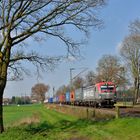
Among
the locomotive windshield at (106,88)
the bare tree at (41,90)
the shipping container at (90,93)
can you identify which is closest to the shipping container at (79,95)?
the shipping container at (90,93)

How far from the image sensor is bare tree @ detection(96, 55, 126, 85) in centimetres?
10225

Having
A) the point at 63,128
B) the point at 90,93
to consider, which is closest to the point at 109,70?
the point at 90,93

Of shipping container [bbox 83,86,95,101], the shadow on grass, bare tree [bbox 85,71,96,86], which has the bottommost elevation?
the shadow on grass

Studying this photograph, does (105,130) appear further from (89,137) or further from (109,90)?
(109,90)

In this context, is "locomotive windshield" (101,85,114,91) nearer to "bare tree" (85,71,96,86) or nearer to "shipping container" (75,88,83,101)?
"shipping container" (75,88,83,101)

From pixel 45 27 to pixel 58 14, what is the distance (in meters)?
1.32

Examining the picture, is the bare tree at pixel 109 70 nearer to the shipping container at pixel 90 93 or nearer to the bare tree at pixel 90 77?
the bare tree at pixel 90 77

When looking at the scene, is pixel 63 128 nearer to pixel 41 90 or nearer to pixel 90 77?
pixel 90 77

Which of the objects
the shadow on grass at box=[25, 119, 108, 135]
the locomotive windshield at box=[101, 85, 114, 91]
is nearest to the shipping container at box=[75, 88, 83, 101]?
the locomotive windshield at box=[101, 85, 114, 91]

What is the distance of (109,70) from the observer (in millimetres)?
106812

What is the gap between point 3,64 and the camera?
26.2 metres

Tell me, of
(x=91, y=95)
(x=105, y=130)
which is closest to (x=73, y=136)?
(x=105, y=130)

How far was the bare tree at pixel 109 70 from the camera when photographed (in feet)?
335

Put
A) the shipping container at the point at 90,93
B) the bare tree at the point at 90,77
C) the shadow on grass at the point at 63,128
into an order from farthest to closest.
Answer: the bare tree at the point at 90,77, the shipping container at the point at 90,93, the shadow on grass at the point at 63,128
